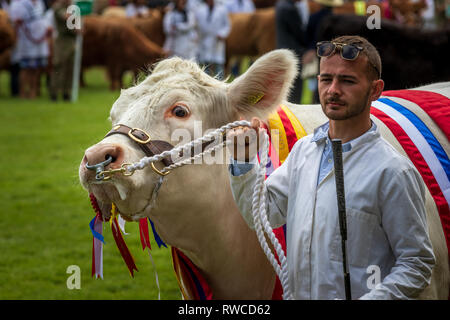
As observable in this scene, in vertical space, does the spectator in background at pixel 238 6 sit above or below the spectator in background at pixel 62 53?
above

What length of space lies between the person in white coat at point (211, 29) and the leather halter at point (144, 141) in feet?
38.4

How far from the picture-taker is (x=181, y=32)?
45.6ft

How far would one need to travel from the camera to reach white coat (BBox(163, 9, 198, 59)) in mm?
13758

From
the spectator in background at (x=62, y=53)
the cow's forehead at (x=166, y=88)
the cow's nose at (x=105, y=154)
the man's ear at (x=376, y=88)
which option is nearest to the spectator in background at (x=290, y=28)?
the spectator in background at (x=62, y=53)

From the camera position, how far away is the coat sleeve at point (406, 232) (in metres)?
2.05

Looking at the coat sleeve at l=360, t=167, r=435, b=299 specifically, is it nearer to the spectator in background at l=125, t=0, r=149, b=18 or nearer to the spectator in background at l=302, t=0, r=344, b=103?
Answer: the spectator in background at l=302, t=0, r=344, b=103

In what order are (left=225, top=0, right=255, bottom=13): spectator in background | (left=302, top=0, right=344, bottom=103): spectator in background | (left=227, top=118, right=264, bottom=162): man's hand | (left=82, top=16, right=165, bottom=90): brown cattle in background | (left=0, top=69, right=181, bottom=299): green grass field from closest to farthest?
(left=227, top=118, right=264, bottom=162): man's hand, (left=0, top=69, right=181, bottom=299): green grass field, (left=302, top=0, right=344, bottom=103): spectator in background, (left=82, top=16, right=165, bottom=90): brown cattle in background, (left=225, top=0, right=255, bottom=13): spectator in background

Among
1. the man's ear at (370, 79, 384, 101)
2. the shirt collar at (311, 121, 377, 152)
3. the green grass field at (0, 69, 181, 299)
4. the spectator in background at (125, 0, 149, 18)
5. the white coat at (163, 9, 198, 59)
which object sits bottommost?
the green grass field at (0, 69, 181, 299)

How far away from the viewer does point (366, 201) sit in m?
2.11

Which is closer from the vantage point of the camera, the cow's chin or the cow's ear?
the cow's chin

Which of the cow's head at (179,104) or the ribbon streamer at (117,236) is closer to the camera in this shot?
the cow's head at (179,104)

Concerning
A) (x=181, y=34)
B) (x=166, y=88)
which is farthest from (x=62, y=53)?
(x=166, y=88)

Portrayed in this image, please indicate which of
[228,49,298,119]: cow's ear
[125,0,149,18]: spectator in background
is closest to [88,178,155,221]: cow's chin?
[228,49,298,119]: cow's ear

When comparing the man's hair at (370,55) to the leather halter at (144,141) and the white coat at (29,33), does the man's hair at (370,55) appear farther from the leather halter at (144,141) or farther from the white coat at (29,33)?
the white coat at (29,33)
